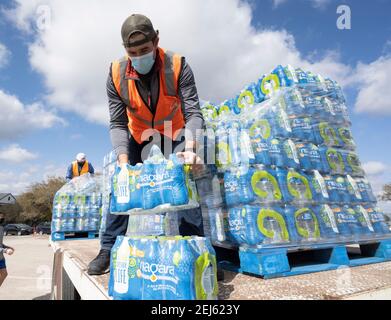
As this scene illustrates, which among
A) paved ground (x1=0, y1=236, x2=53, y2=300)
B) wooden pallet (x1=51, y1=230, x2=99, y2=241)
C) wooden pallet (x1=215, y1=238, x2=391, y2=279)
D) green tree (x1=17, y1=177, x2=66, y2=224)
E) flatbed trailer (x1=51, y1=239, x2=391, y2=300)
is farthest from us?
green tree (x1=17, y1=177, x2=66, y2=224)

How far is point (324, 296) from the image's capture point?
1302mm

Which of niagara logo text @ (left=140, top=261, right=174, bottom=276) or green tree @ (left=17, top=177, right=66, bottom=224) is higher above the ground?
green tree @ (left=17, top=177, right=66, bottom=224)

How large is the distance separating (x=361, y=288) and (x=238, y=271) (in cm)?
78

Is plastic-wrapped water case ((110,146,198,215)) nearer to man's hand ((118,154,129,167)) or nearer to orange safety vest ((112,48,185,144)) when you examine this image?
man's hand ((118,154,129,167))

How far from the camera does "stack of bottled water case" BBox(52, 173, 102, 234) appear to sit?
5.97 meters

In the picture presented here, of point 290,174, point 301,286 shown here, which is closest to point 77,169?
point 290,174

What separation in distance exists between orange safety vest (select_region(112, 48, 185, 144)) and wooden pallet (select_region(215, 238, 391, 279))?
96 centimetres

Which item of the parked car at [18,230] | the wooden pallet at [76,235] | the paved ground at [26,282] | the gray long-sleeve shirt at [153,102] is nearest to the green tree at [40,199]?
the parked car at [18,230]

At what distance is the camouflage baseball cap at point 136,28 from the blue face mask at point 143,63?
110 mm

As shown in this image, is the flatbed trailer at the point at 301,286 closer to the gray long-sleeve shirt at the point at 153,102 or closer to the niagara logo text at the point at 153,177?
the niagara logo text at the point at 153,177

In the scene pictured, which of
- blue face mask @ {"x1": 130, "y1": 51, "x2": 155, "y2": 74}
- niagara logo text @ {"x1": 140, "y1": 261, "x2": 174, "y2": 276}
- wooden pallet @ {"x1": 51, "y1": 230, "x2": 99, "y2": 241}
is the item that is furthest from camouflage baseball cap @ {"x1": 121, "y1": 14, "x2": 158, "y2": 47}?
wooden pallet @ {"x1": 51, "y1": 230, "x2": 99, "y2": 241}

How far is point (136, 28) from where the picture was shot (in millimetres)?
1635

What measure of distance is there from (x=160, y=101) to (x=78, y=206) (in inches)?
199
